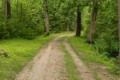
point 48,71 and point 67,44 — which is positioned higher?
point 48,71

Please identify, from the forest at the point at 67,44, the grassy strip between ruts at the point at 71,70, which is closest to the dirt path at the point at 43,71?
the forest at the point at 67,44

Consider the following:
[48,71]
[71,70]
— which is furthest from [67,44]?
[48,71]

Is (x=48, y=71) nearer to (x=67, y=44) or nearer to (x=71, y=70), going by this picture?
(x=71, y=70)

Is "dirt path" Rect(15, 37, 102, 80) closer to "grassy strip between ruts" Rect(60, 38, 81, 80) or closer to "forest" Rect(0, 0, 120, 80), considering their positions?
"forest" Rect(0, 0, 120, 80)

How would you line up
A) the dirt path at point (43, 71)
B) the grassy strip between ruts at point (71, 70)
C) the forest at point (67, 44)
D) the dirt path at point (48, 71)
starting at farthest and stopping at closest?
the forest at point (67, 44) → the grassy strip between ruts at point (71, 70) → the dirt path at point (48, 71) → the dirt path at point (43, 71)

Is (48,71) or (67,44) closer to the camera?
(48,71)

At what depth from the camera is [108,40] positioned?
31.5 m

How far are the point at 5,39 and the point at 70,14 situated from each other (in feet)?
149

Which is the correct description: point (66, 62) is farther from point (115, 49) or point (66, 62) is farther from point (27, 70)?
point (115, 49)

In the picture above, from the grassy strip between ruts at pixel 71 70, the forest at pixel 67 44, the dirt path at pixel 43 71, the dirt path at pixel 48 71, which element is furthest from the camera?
the forest at pixel 67 44

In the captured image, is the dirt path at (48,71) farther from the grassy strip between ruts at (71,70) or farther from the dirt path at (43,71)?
the grassy strip between ruts at (71,70)

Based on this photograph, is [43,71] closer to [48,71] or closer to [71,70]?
[48,71]

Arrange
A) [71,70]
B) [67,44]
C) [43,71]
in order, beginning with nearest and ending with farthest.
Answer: [43,71], [71,70], [67,44]

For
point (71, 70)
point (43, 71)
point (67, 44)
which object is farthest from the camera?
point (67, 44)
